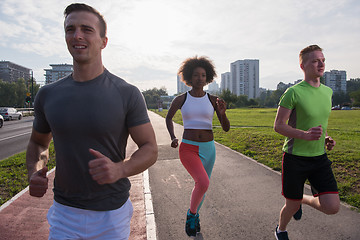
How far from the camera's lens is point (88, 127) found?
1.62m

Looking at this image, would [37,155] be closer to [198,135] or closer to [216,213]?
[198,135]

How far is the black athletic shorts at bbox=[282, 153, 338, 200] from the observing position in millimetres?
2957

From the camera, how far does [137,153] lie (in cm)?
163

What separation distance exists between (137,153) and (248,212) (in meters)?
3.18

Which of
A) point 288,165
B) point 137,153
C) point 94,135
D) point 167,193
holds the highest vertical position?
point 94,135

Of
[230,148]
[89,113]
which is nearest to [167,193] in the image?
[89,113]

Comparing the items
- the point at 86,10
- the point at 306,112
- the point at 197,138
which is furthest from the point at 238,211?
the point at 86,10

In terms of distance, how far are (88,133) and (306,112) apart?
7.99 feet

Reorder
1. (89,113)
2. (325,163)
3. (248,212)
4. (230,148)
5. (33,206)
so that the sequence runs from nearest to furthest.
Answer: (89,113)
(325,163)
(248,212)
(33,206)
(230,148)

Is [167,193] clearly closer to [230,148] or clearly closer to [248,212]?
[248,212]

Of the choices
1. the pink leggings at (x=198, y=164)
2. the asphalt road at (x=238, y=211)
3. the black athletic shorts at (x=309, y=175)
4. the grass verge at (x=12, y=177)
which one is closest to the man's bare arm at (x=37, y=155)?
the pink leggings at (x=198, y=164)

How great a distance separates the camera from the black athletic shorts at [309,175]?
2957 millimetres

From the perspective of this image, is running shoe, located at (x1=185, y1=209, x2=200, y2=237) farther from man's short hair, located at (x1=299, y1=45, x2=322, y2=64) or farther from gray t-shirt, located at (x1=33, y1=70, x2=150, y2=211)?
man's short hair, located at (x1=299, y1=45, x2=322, y2=64)

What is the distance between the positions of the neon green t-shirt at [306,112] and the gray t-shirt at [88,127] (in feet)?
6.59
